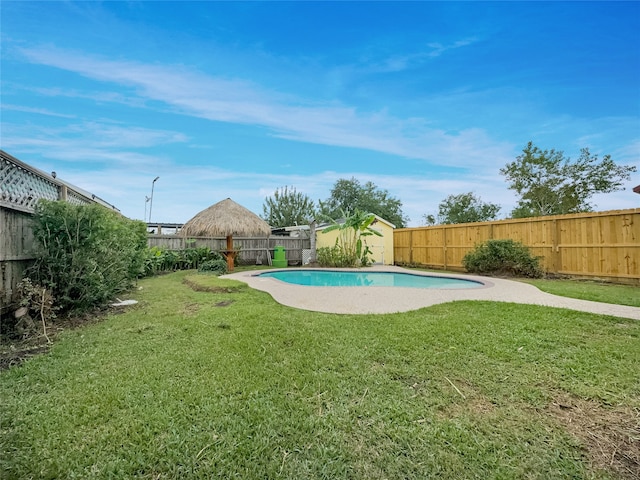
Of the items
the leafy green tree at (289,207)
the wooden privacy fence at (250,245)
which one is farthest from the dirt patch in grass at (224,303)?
the leafy green tree at (289,207)

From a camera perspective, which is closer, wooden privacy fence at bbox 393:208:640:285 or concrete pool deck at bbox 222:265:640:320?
concrete pool deck at bbox 222:265:640:320

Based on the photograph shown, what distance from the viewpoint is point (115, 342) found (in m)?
3.77

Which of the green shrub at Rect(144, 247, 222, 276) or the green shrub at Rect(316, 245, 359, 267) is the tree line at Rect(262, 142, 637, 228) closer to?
the green shrub at Rect(316, 245, 359, 267)

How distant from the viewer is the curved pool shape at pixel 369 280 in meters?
9.74

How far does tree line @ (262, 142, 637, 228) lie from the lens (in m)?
20.4

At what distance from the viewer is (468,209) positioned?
28688 millimetres

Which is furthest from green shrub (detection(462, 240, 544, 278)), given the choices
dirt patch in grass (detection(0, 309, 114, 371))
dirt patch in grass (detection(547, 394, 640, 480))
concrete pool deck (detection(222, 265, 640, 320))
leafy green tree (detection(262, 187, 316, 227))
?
A: leafy green tree (detection(262, 187, 316, 227))

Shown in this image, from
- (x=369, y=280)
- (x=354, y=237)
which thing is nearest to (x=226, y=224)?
(x=354, y=237)

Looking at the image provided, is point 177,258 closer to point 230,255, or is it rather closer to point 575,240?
point 230,255

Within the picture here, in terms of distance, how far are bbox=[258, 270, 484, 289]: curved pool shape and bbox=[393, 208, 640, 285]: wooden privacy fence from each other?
3125 mm

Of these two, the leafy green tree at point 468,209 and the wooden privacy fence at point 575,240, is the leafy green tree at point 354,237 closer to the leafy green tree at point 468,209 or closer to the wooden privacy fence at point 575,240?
the wooden privacy fence at point 575,240

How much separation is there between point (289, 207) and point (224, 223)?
19143mm

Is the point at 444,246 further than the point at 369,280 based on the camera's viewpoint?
Yes

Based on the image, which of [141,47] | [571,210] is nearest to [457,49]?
[141,47]
